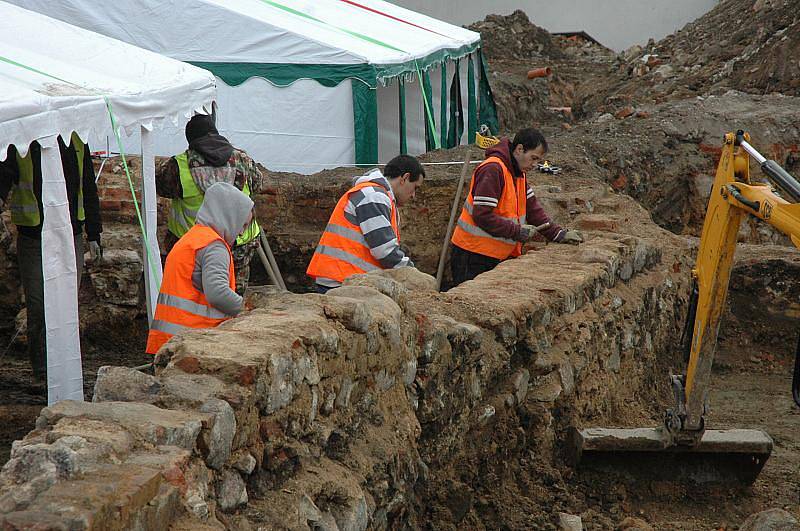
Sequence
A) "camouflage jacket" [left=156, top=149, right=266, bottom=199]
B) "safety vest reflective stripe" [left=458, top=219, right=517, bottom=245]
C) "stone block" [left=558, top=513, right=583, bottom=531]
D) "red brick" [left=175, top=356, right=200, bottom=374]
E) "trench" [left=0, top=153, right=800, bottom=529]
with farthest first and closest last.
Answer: "safety vest reflective stripe" [left=458, top=219, right=517, bottom=245]
"camouflage jacket" [left=156, top=149, right=266, bottom=199]
"stone block" [left=558, top=513, right=583, bottom=531]
"trench" [left=0, top=153, right=800, bottom=529]
"red brick" [left=175, top=356, right=200, bottom=374]

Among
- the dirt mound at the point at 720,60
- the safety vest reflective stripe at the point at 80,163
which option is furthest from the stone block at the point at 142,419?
the dirt mound at the point at 720,60

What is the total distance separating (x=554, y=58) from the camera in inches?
1045

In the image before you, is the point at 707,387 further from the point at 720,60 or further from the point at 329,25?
the point at 720,60

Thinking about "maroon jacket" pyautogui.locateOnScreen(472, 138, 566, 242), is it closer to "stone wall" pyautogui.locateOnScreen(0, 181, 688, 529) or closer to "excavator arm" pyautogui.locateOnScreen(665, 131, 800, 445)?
"stone wall" pyautogui.locateOnScreen(0, 181, 688, 529)

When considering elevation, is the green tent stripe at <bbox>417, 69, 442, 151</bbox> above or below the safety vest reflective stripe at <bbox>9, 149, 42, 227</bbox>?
above

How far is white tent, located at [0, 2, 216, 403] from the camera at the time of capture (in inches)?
208

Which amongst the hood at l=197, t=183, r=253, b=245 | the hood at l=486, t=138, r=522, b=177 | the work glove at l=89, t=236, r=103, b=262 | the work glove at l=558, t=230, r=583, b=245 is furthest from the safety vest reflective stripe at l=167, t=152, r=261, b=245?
the work glove at l=558, t=230, r=583, b=245

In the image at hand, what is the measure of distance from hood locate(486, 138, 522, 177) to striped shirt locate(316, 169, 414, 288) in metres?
1.14

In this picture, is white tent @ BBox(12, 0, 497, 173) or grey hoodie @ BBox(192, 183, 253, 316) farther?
white tent @ BBox(12, 0, 497, 173)

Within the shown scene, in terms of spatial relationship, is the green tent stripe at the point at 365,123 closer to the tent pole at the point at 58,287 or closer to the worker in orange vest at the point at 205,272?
the tent pole at the point at 58,287

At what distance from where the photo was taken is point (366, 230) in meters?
5.86

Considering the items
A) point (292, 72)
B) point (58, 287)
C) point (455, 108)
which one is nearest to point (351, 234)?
point (58, 287)

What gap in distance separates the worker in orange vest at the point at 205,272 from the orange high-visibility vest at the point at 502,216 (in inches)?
95.4

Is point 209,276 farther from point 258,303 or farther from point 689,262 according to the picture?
point 689,262
